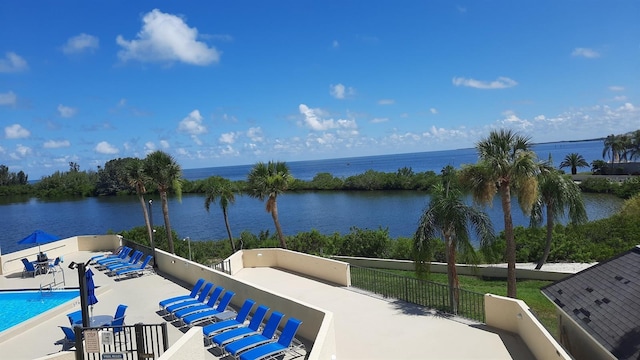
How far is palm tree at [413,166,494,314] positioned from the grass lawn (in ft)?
9.44

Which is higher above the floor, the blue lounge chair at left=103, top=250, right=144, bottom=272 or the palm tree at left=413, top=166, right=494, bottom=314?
the palm tree at left=413, top=166, right=494, bottom=314

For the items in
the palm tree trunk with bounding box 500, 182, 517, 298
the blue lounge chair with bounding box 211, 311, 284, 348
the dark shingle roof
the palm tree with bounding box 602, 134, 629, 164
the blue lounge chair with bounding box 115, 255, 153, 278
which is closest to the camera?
the dark shingle roof

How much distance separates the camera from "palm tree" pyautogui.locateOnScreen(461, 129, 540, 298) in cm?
1353

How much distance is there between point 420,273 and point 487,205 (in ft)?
10.8

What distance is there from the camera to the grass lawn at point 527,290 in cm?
1345

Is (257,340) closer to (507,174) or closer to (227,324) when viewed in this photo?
(227,324)

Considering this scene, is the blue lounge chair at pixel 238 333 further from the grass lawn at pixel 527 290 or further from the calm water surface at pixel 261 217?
the calm water surface at pixel 261 217

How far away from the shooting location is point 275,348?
8.39 metres

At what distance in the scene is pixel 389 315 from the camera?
1188 centimetres

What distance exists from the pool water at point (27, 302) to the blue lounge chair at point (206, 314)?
5574mm

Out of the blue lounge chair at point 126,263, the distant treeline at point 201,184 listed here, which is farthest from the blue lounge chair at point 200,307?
the distant treeline at point 201,184

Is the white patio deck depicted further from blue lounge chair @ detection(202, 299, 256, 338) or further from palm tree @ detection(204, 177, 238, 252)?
palm tree @ detection(204, 177, 238, 252)

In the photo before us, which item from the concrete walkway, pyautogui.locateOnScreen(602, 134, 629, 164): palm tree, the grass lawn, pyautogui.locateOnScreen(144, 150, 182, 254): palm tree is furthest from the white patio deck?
pyautogui.locateOnScreen(602, 134, 629, 164): palm tree

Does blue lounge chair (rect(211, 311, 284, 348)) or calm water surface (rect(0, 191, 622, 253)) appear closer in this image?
blue lounge chair (rect(211, 311, 284, 348))
